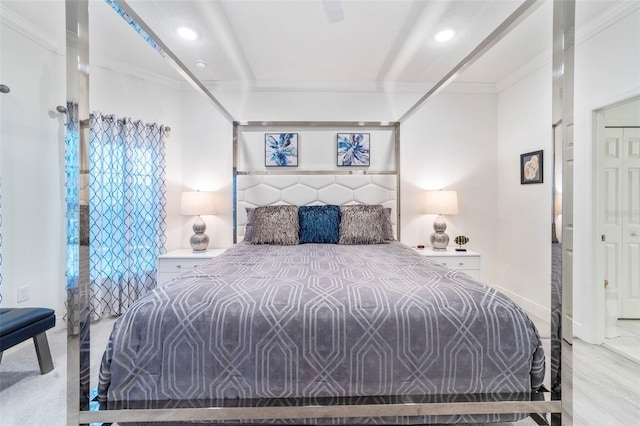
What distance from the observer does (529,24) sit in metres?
2.39

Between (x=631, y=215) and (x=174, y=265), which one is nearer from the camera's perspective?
(x=631, y=215)

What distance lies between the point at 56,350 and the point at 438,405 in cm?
277

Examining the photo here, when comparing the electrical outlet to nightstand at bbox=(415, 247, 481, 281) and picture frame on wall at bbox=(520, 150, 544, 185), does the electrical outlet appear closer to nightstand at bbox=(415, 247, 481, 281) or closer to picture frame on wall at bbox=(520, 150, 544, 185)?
nightstand at bbox=(415, 247, 481, 281)

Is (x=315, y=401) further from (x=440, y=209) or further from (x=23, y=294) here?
(x=23, y=294)

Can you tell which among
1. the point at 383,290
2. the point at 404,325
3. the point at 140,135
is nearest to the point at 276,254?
the point at 383,290

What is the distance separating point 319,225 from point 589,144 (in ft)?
7.81

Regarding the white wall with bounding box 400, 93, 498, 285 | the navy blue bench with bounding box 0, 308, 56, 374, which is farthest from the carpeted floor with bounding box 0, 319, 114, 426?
the white wall with bounding box 400, 93, 498, 285

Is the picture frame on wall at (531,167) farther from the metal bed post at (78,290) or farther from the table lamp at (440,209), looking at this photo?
the metal bed post at (78,290)

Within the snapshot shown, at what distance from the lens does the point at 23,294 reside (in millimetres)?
2383

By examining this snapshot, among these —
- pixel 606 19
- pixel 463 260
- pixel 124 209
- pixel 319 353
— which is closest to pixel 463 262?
pixel 463 260

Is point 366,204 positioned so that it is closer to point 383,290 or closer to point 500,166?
point 500,166

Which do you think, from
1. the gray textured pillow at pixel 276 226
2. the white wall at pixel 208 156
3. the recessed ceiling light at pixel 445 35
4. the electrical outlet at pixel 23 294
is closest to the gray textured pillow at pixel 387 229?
the gray textured pillow at pixel 276 226

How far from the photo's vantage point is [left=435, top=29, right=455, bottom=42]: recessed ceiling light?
8.11 feet

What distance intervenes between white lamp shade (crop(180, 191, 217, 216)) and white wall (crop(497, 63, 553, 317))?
11.1 ft
